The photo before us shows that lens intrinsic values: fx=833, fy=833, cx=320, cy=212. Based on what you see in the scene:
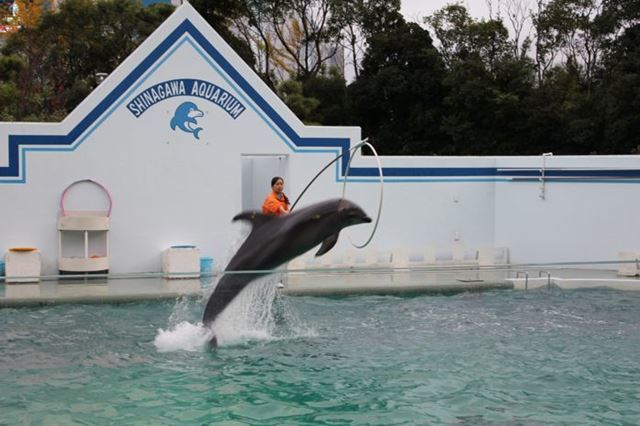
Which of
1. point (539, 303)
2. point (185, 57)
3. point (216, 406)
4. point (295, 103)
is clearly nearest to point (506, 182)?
point (539, 303)

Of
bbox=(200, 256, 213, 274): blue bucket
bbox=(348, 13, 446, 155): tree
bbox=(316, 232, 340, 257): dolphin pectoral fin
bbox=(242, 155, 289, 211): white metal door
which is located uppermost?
bbox=(348, 13, 446, 155): tree

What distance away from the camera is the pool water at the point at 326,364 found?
6.98 metres

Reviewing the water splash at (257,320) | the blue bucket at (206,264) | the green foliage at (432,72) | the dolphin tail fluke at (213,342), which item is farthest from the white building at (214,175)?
the green foliage at (432,72)

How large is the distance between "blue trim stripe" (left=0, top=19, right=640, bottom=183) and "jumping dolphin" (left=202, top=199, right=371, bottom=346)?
5.84 m

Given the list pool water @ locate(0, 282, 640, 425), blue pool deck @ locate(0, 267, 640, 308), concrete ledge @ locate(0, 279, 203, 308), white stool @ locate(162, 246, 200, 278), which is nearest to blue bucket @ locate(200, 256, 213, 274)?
white stool @ locate(162, 246, 200, 278)

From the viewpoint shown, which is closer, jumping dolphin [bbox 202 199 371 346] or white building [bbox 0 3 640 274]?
jumping dolphin [bbox 202 199 371 346]

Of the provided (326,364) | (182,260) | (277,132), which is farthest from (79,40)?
(326,364)

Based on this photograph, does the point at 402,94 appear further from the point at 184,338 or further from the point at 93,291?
the point at 184,338

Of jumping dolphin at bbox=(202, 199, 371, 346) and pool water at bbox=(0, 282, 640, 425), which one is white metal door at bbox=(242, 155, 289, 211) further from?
jumping dolphin at bbox=(202, 199, 371, 346)

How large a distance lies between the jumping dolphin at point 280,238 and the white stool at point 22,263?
4.86 m

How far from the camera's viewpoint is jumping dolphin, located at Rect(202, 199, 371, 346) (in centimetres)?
777

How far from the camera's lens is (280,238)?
8078 mm

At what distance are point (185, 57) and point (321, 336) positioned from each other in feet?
20.3

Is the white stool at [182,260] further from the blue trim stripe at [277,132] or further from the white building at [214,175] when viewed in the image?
the blue trim stripe at [277,132]
